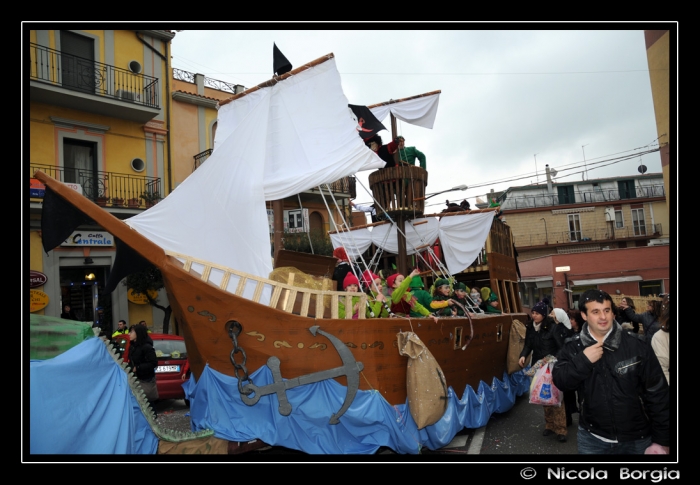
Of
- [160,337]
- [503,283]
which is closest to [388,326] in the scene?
[160,337]

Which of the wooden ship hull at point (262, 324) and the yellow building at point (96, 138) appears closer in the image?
the wooden ship hull at point (262, 324)

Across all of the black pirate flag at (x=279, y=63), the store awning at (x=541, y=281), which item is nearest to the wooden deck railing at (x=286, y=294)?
the black pirate flag at (x=279, y=63)

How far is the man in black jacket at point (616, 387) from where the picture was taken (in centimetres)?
294

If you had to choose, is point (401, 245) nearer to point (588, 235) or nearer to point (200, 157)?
point (200, 157)

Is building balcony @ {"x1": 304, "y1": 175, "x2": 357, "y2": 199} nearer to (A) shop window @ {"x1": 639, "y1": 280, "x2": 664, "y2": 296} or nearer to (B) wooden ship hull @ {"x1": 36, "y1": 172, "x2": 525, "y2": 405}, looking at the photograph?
(B) wooden ship hull @ {"x1": 36, "y1": 172, "x2": 525, "y2": 405}

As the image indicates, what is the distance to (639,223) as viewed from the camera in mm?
38500

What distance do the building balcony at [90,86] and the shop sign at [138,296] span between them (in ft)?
15.8

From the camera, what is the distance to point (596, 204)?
39188 millimetres

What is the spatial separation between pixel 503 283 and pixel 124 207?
947 cm

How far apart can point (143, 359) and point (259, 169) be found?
323cm

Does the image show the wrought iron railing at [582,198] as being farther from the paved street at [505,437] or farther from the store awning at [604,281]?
the paved street at [505,437]

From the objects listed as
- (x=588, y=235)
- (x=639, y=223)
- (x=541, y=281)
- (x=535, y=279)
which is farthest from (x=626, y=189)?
(x=541, y=281)
